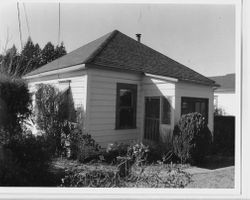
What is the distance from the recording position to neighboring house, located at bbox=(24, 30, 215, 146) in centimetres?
791

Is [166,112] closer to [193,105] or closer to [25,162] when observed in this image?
[193,105]

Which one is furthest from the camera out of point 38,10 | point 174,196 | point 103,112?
point 103,112

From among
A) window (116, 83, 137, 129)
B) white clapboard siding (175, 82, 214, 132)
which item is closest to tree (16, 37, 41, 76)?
window (116, 83, 137, 129)

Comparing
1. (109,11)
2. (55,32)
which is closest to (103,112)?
(55,32)

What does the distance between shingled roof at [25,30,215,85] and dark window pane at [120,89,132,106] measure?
86cm

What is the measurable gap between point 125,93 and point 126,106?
50cm

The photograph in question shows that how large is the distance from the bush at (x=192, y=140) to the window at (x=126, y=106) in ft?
6.79

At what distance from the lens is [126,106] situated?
8.95 m

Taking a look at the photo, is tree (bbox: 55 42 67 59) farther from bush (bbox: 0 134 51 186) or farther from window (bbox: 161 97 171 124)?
window (bbox: 161 97 171 124)

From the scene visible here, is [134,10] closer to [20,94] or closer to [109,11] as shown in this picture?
[109,11]

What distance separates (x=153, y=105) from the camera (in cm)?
931

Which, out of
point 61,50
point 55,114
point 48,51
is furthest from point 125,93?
point 48,51

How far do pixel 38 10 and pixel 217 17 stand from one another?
4.00m

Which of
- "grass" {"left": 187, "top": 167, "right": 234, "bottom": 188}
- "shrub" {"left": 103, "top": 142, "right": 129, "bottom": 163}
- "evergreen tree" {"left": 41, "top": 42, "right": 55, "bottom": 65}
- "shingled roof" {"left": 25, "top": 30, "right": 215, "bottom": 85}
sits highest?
"evergreen tree" {"left": 41, "top": 42, "right": 55, "bottom": 65}
